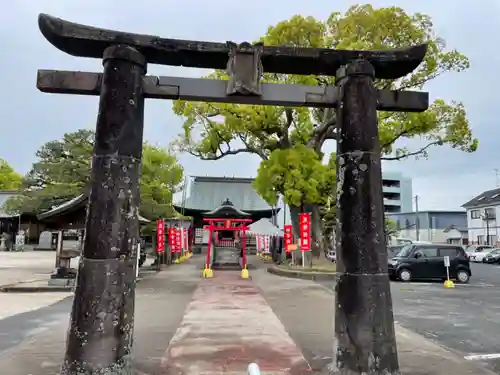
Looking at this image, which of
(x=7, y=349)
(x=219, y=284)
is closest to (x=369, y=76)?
(x=7, y=349)

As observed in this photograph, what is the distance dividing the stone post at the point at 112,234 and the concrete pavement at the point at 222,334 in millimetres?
995

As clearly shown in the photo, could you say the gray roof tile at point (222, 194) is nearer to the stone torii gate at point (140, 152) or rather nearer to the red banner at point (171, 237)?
the red banner at point (171, 237)

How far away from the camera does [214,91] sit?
529cm

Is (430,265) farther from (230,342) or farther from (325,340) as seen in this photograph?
(230,342)

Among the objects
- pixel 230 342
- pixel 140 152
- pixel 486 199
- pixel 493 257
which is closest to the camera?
pixel 140 152

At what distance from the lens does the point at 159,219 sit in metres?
21.4

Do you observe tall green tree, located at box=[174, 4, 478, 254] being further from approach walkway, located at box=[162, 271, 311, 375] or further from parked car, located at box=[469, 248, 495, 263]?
parked car, located at box=[469, 248, 495, 263]

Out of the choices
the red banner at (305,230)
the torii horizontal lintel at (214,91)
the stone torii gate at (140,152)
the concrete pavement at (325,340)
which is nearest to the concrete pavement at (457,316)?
the concrete pavement at (325,340)

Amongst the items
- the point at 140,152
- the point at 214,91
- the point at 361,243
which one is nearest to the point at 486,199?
the point at 361,243

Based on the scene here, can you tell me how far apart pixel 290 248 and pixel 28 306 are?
1175 centimetres

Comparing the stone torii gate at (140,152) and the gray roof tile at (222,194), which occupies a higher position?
the gray roof tile at (222,194)

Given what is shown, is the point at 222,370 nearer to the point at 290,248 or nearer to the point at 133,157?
the point at 133,157

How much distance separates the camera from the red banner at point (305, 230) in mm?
17688

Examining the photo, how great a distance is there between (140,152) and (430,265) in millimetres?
16024
